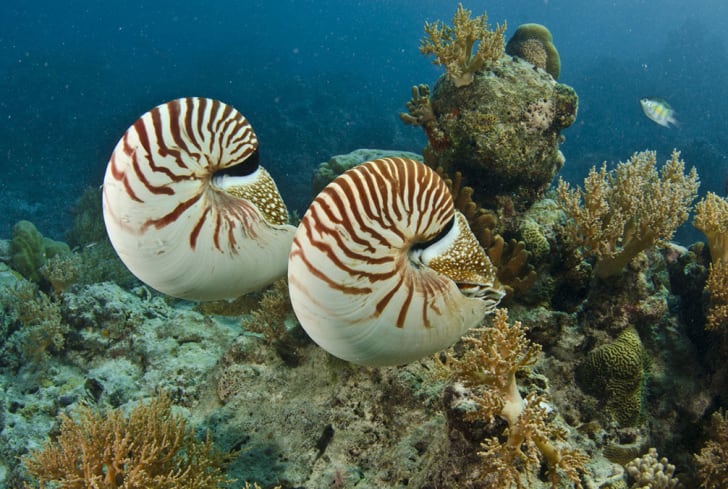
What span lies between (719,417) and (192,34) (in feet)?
259

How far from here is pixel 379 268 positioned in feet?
6.29

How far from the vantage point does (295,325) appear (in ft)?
15.0

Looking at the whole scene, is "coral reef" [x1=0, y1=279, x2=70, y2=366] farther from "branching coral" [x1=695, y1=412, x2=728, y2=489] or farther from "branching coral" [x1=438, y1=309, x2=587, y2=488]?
"branching coral" [x1=695, y1=412, x2=728, y2=489]

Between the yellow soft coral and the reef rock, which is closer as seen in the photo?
the yellow soft coral

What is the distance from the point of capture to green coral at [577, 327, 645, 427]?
3617 millimetres

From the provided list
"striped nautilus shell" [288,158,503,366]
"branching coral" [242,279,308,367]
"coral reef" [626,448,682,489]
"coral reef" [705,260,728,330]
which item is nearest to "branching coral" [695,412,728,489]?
"coral reef" [626,448,682,489]

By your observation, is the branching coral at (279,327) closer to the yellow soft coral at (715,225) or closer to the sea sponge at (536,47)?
the yellow soft coral at (715,225)

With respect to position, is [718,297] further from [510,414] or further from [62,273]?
[62,273]

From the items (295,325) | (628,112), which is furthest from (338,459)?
(628,112)

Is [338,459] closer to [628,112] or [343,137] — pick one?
[343,137]

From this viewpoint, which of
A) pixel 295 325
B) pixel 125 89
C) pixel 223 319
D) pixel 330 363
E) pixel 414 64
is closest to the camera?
pixel 330 363

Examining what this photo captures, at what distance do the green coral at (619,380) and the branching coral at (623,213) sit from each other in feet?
2.79

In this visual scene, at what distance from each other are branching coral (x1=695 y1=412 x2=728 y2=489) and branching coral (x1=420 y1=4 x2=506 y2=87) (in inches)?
158

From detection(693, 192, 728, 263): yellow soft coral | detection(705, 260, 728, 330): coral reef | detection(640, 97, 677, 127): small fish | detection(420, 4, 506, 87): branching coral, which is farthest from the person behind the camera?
detection(640, 97, 677, 127): small fish
